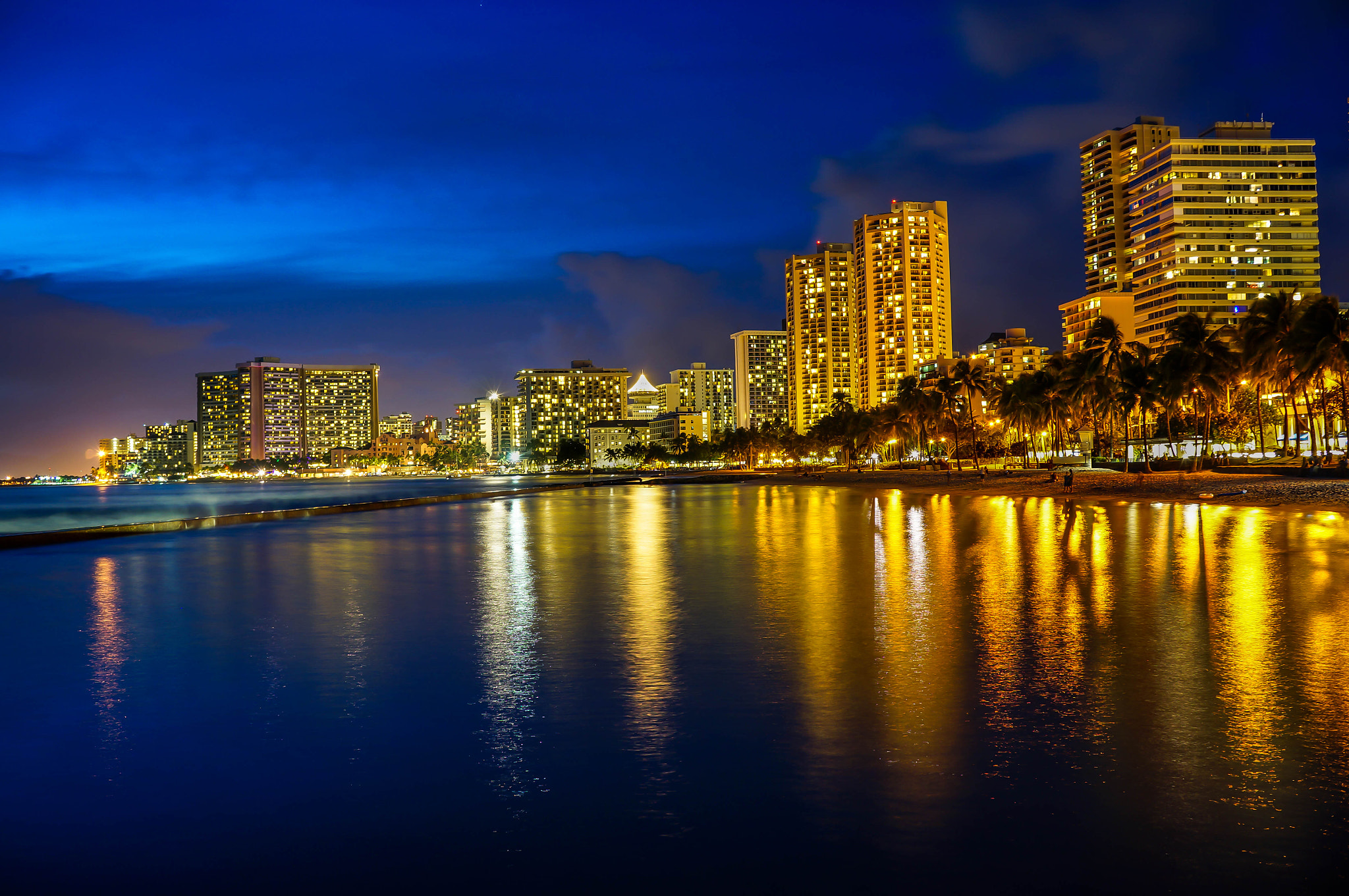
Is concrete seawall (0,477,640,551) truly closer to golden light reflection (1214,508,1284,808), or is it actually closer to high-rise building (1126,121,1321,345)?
golden light reflection (1214,508,1284,808)

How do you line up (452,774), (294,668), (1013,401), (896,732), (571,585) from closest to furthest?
1. (452,774)
2. (896,732)
3. (294,668)
4. (571,585)
5. (1013,401)

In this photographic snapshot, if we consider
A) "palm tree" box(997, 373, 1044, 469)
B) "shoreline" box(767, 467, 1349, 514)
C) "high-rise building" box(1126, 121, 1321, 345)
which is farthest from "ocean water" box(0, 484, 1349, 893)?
"high-rise building" box(1126, 121, 1321, 345)

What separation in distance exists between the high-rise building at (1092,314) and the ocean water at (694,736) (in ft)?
533

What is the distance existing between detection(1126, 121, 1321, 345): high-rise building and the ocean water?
15663 cm

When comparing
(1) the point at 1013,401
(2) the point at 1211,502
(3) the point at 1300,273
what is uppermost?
(3) the point at 1300,273

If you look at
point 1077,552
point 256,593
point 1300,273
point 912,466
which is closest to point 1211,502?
point 1077,552

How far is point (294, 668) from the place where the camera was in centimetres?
1109

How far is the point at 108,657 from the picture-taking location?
486 inches

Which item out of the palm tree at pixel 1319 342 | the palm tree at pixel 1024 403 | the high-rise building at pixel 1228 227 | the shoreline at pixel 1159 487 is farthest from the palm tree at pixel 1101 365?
the high-rise building at pixel 1228 227

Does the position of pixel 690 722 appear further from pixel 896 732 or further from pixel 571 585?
pixel 571 585

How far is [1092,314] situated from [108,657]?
19070cm

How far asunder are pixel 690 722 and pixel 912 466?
405ft

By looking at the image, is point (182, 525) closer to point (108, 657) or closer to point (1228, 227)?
point (108, 657)

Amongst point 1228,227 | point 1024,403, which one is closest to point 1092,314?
point 1228,227
